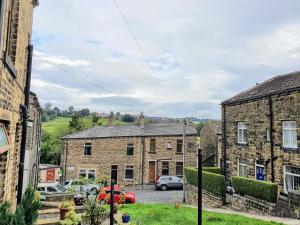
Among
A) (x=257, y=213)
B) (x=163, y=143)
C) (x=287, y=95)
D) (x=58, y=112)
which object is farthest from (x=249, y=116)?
(x=58, y=112)

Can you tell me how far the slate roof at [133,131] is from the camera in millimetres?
37156

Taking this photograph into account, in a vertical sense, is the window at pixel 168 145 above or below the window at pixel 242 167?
above

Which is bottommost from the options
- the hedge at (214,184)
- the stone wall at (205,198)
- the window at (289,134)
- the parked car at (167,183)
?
Answer: the parked car at (167,183)

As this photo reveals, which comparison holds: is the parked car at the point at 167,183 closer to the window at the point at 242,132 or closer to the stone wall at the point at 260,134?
the stone wall at the point at 260,134

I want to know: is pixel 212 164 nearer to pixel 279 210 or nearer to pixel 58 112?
pixel 279 210

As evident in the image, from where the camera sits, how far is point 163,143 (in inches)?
1468

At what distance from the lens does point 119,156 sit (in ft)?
121

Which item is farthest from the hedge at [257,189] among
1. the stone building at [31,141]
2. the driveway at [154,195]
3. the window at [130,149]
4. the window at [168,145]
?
the window at [130,149]

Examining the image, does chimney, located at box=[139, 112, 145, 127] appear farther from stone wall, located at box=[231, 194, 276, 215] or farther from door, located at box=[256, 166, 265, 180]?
stone wall, located at box=[231, 194, 276, 215]

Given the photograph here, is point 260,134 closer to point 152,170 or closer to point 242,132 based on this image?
point 242,132

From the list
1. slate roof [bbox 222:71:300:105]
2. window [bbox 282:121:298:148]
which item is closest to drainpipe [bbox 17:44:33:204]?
slate roof [bbox 222:71:300:105]

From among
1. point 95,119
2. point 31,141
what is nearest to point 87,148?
point 31,141

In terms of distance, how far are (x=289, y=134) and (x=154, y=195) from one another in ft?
49.2

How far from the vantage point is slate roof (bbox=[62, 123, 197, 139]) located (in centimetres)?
3716
